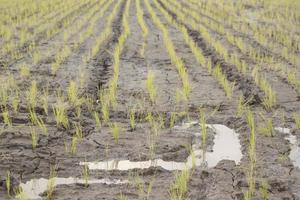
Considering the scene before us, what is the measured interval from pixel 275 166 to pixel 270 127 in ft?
2.53

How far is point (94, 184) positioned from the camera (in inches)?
145

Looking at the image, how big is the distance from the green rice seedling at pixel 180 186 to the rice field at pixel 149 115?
1cm

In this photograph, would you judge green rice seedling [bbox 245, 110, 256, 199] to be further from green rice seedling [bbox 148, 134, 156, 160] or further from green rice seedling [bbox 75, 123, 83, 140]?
green rice seedling [bbox 75, 123, 83, 140]

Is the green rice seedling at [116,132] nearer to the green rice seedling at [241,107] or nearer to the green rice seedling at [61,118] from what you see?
the green rice seedling at [61,118]

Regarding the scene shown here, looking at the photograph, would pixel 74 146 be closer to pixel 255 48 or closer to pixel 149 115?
pixel 149 115

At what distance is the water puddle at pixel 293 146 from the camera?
13.6ft

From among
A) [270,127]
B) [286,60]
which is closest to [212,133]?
[270,127]

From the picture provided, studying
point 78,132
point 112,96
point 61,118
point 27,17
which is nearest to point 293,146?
point 78,132

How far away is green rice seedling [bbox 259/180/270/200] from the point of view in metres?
3.46

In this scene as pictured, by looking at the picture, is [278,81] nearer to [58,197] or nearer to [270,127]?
[270,127]

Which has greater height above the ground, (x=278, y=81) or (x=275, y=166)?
(x=278, y=81)

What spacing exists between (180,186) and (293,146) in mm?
1463

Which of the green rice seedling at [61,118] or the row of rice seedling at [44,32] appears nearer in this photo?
the green rice seedling at [61,118]

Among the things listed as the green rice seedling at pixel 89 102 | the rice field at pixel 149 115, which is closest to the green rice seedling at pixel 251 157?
the rice field at pixel 149 115
